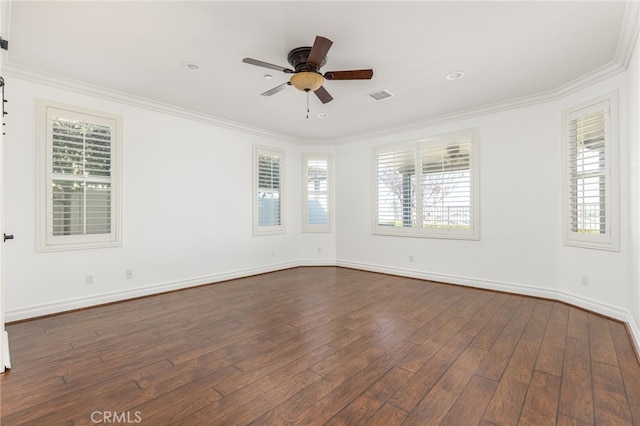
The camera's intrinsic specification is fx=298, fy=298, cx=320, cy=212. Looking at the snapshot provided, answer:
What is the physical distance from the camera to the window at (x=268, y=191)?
5.84 metres

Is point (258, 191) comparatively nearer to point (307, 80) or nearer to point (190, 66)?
point (190, 66)

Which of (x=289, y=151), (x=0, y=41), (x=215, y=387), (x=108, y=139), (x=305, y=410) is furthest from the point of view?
(x=289, y=151)

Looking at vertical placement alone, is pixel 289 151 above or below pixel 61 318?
above

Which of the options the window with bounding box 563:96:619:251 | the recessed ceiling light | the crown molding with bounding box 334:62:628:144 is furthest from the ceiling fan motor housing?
the window with bounding box 563:96:619:251

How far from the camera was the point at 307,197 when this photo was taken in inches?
263

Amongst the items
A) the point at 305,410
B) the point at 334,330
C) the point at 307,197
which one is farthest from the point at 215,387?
the point at 307,197

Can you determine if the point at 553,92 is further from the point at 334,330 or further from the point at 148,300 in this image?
the point at 148,300

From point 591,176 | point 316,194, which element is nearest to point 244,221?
point 316,194

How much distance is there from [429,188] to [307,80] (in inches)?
128

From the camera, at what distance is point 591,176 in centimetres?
367

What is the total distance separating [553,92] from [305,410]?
4.84 meters

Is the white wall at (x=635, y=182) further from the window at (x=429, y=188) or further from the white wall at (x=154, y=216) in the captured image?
the white wall at (x=154, y=216)

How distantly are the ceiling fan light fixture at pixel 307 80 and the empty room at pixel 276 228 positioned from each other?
2cm

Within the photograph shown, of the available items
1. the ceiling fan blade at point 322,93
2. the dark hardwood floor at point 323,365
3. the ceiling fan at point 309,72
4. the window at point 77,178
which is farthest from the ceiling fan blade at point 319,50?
the window at point 77,178
